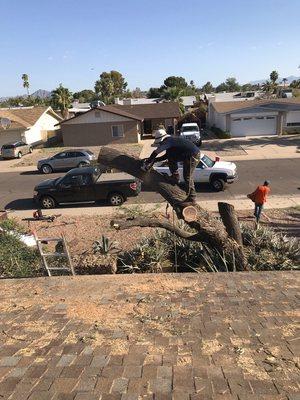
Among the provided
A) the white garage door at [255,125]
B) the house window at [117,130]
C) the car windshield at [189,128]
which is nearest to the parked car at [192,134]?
the car windshield at [189,128]

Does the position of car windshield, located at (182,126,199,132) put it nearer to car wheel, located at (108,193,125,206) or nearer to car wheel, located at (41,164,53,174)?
car wheel, located at (41,164,53,174)

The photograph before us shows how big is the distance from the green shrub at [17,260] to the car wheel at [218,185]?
981 cm

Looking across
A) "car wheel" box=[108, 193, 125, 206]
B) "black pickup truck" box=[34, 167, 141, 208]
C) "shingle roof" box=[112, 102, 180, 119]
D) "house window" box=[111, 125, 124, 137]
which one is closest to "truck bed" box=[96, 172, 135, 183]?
"black pickup truck" box=[34, 167, 141, 208]

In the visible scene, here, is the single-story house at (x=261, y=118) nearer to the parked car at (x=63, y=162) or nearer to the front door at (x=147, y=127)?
the front door at (x=147, y=127)

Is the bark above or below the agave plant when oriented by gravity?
above

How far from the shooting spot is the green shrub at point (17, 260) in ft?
27.5

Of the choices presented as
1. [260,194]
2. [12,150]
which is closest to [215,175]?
[260,194]

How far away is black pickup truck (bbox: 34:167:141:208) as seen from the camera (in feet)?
52.9

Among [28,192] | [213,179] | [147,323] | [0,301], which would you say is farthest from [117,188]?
[147,323]

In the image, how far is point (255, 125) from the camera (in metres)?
33.7

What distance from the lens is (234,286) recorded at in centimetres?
602

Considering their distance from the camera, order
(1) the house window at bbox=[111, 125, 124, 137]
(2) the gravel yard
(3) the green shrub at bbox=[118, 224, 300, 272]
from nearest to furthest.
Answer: (3) the green shrub at bbox=[118, 224, 300, 272]
(2) the gravel yard
(1) the house window at bbox=[111, 125, 124, 137]

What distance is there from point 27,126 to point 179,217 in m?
29.7

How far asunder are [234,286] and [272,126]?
30.1 m
